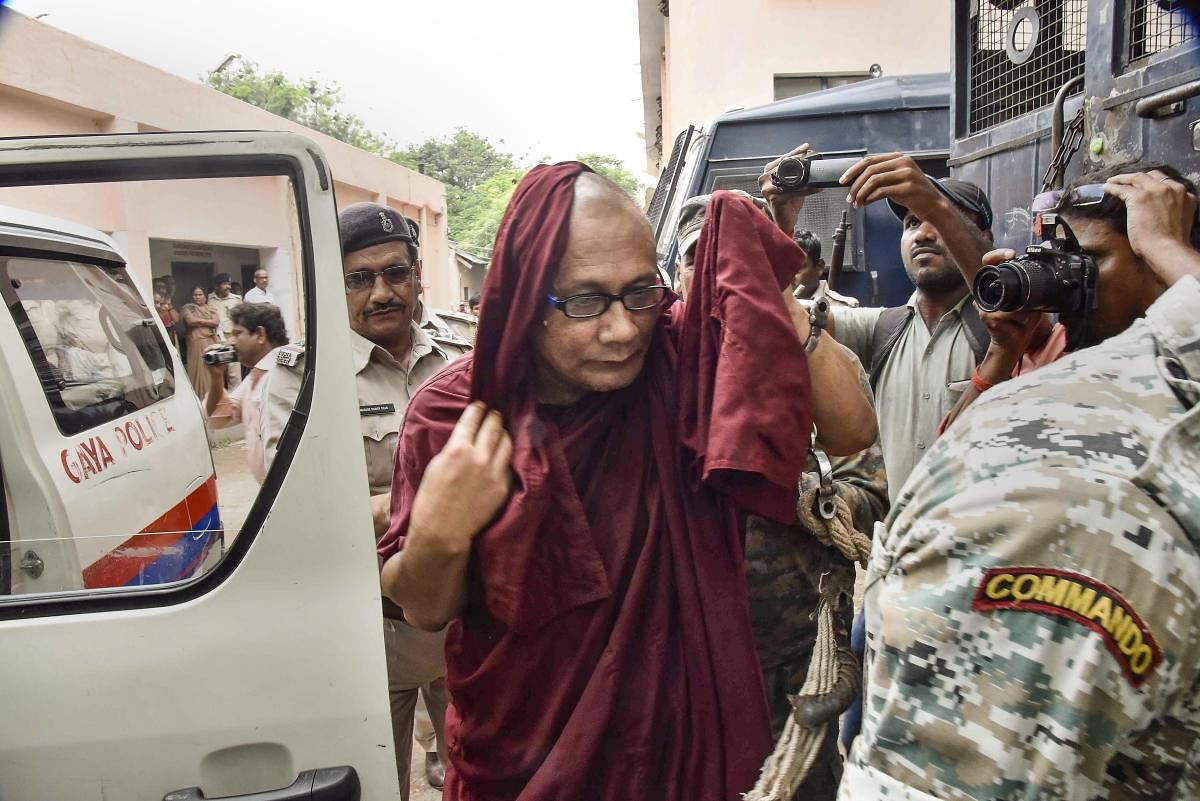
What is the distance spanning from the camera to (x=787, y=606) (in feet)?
4.66

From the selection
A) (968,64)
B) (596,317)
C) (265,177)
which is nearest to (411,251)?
(265,177)

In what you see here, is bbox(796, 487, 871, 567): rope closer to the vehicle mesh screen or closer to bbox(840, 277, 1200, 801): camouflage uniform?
bbox(840, 277, 1200, 801): camouflage uniform

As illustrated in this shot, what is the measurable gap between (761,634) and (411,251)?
4.82 ft

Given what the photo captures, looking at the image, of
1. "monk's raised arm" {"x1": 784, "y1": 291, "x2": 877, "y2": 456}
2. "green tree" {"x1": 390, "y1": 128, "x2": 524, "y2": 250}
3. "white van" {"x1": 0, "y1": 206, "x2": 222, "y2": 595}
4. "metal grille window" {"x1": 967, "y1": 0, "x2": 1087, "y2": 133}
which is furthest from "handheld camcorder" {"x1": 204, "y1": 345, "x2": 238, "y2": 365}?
"green tree" {"x1": 390, "y1": 128, "x2": 524, "y2": 250}

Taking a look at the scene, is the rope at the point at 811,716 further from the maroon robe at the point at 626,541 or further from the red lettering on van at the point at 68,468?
the red lettering on van at the point at 68,468

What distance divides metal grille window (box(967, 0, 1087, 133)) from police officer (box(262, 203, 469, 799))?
6.50 feet

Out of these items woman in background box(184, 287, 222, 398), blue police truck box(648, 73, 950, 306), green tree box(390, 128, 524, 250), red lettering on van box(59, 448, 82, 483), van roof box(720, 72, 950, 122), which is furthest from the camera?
green tree box(390, 128, 524, 250)

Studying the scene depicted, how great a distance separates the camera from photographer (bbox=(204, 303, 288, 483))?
1345 mm

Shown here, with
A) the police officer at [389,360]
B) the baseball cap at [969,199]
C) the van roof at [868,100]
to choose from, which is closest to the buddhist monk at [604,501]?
the police officer at [389,360]

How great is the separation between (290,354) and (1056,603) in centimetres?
116

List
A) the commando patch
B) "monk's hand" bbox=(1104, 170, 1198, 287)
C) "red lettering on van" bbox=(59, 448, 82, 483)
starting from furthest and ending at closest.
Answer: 1. "red lettering on van" bbox=(59, 448, 82, 483)
2. "monk's hand" bbox=(1104, 170, 1198, 287)
3. the commando patch

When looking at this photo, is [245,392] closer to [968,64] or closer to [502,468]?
[502,468]

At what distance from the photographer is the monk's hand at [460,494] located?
1.13 meters

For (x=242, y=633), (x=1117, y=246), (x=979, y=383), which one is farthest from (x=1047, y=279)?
(x=242, y=633)
